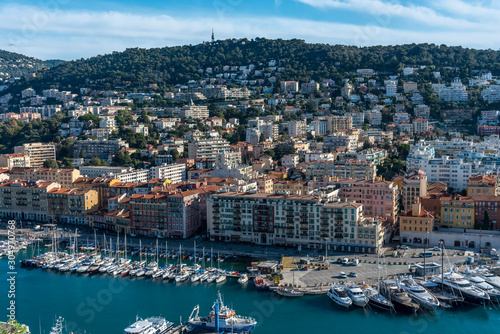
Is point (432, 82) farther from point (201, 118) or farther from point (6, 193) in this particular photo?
point (6, 193)

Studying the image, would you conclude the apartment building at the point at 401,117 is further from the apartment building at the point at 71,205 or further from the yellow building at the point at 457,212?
the apartment building at the point at 71,205

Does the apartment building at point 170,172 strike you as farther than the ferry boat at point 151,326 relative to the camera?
Yes

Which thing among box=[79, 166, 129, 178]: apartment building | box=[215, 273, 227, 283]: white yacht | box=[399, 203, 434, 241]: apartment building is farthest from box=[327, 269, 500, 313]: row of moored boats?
box=[79, 166, 129, 178]: apartment building

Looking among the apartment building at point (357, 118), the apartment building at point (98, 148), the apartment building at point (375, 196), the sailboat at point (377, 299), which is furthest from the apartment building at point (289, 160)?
the sailboat at point (377, 299)

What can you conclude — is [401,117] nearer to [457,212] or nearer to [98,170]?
[98,170]

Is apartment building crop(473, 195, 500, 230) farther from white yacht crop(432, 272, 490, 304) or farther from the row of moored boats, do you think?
Answer: white yacht crop(432, 272, 490, 304)

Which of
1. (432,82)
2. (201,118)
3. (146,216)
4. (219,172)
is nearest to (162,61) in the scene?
(201,118)
